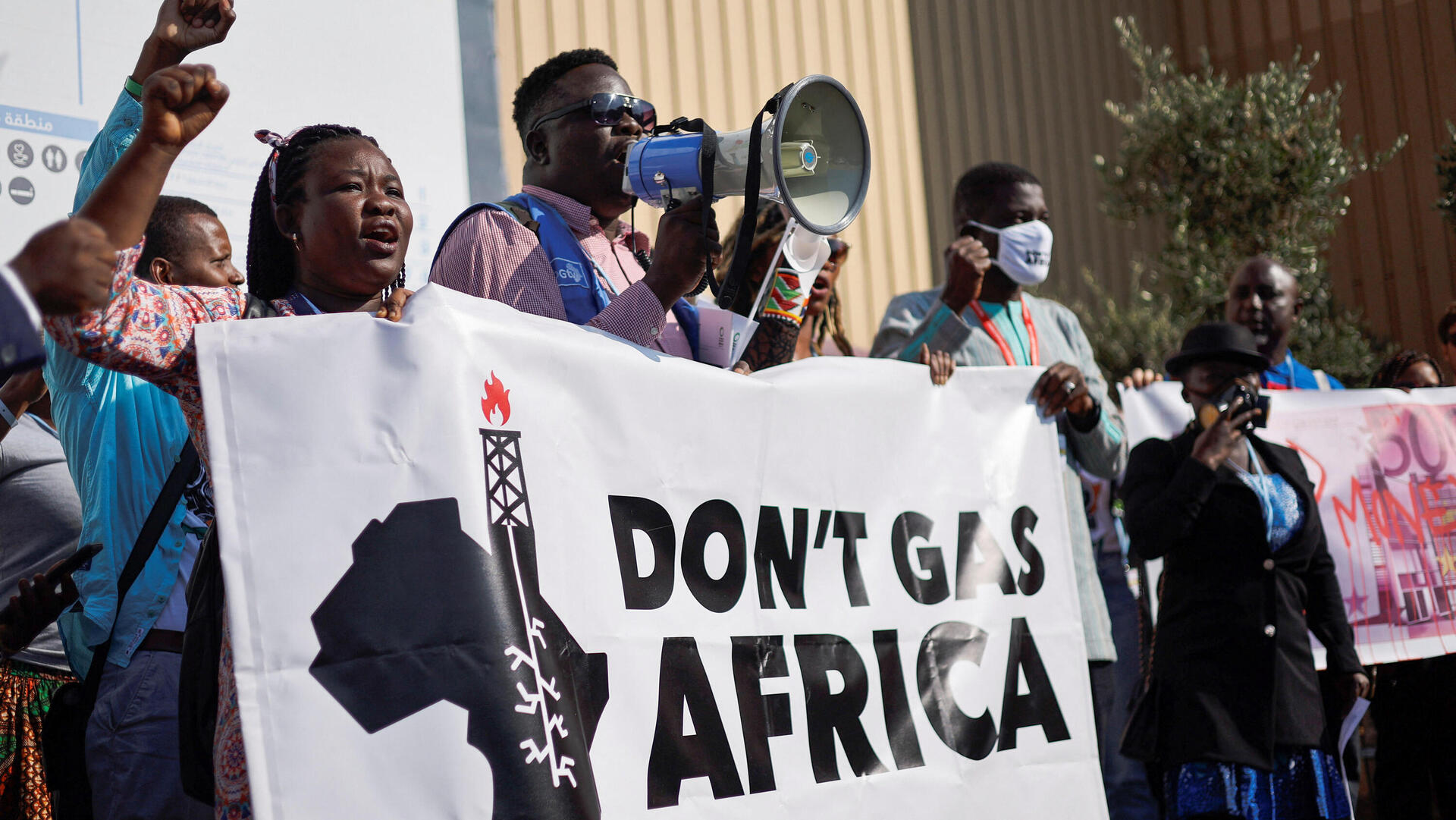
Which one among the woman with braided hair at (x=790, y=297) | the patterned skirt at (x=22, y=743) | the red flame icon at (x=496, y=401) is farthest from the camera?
the woman with braided hair at (x=790, y=297)

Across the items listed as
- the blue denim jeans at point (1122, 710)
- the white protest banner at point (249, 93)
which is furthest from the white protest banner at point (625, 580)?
the white protest banner at point (249, 93)

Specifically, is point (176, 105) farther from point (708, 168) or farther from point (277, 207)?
point (708, 168)

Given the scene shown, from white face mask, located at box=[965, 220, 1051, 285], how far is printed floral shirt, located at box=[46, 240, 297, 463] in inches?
101

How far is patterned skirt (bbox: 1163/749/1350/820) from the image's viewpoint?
3.44 m

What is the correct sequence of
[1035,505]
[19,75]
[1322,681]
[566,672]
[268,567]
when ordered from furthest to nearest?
[1322,681] → [19,75] → [1035,505] → [566,672] → [268,567]

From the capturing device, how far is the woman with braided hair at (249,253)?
67.6 inches

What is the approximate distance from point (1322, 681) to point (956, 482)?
1.71 meters

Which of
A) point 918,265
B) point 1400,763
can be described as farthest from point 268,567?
point 918,265

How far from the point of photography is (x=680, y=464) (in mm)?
2479

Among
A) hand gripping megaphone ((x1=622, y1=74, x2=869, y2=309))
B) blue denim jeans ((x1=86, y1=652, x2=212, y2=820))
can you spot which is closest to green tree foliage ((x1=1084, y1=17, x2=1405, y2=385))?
hand gripping megaphone ((x1=622, y1=74, x2=869, y2=309))

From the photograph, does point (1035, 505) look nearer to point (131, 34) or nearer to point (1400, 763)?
point (1400, 763)

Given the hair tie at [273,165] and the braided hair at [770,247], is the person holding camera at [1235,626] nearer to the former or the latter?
the braided hair at [770,247]

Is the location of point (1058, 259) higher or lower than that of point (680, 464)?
higher

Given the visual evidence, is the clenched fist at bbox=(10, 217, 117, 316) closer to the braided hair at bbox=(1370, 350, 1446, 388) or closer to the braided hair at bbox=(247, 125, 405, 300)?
the braided hair at bbox=(247, 125, 405, 300)
